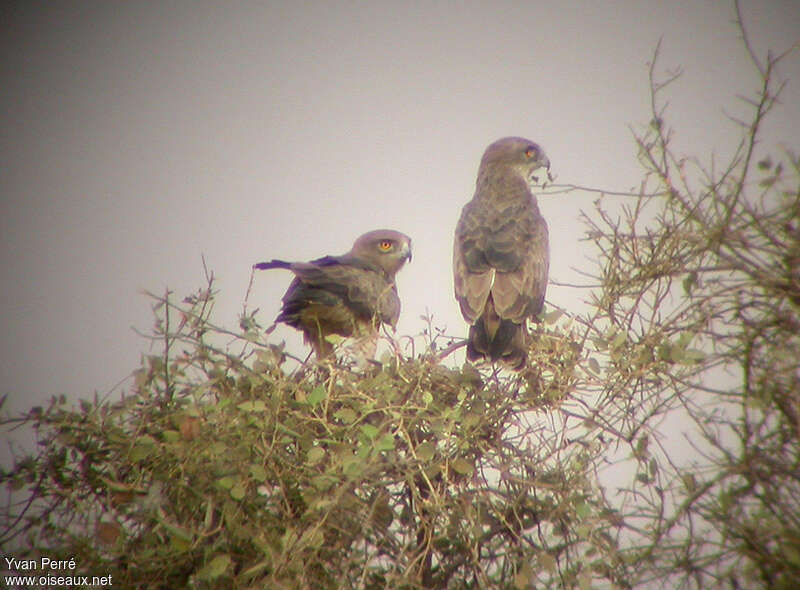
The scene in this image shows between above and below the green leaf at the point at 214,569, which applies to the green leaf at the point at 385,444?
above

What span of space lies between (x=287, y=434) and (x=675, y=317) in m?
2.07

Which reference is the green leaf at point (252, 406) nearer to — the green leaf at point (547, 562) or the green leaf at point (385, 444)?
the green leaf at point (385, 444)

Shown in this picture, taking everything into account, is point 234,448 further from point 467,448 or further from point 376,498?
point 467,448

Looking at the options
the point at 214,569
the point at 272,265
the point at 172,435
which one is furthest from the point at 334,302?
the point at 214,569

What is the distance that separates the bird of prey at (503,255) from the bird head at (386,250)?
2.75 ft

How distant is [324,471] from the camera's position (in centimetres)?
328

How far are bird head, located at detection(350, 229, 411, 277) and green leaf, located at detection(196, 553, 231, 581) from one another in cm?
462

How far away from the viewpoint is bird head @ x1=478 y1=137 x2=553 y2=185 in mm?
7508

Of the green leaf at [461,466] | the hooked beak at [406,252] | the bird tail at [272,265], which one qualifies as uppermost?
the hooked beak at [406,252]

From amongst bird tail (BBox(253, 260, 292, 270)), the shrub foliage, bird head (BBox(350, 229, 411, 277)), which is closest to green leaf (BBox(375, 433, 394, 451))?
the shrub foliage

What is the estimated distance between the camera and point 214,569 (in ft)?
9.39

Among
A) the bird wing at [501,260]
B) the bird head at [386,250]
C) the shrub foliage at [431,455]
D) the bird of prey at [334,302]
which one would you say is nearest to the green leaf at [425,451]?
the shrub foliage at [431,455]

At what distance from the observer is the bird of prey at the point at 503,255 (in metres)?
5.26

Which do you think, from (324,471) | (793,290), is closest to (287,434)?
(324,471)
